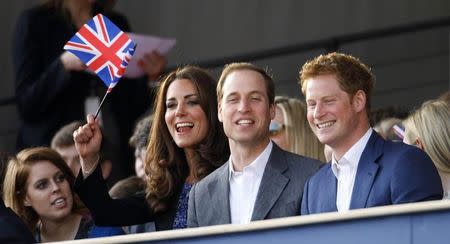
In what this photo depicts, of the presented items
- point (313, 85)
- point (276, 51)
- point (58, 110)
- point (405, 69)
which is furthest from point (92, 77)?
point (313, 85)

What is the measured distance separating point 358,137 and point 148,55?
3.23 m

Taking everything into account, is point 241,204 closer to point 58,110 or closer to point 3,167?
point 3,167

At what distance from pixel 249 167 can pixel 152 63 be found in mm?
2748

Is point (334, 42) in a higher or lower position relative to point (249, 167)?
higher

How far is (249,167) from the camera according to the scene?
7.25 meters

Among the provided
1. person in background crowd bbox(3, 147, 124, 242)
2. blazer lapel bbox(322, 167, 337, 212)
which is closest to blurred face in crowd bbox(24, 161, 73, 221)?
person in background crowd bbox(3, 147, 124, 242)

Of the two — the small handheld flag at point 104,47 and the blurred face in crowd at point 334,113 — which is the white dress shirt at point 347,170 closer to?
the blurred face in crowd at point 334,113

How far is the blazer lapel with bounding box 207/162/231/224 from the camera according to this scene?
7.20 metres

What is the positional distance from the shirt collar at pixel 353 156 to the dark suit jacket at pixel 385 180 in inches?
0.9

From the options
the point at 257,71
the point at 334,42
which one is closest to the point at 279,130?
the point at 257,71

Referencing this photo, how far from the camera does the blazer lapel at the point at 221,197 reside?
7195 millimetres

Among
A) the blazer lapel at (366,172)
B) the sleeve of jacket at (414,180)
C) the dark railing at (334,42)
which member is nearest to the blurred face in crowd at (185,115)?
the blazer lapel at (366,172)

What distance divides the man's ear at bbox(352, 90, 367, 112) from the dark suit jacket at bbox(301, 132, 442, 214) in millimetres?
130

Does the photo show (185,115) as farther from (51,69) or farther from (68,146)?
(51,69)
